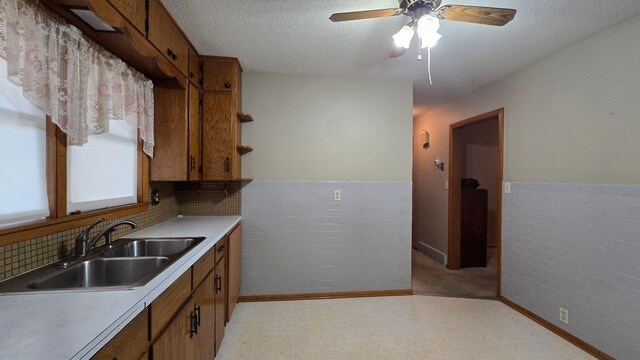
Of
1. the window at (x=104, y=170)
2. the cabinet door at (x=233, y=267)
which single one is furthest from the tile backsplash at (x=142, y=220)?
the cabinet door at (x=233, y=267)

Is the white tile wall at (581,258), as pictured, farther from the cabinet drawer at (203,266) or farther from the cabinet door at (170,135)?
the cabinet door at (170,135)

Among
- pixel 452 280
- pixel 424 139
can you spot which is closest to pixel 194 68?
pixel 424 139

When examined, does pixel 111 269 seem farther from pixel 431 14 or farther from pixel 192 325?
pixel 431 14

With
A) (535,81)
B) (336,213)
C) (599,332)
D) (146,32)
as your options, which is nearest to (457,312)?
(599,332)

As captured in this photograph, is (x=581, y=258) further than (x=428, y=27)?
Yes

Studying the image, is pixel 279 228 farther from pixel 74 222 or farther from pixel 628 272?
pixel 628 272

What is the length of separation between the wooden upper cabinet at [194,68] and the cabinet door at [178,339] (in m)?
1.68

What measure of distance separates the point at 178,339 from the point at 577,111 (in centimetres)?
299

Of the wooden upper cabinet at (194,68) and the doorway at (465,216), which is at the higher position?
the wooden upper cabinet at (194,68)

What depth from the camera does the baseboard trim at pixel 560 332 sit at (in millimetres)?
1711

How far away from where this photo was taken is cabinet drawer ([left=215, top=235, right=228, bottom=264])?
1691 mm

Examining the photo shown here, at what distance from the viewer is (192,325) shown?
124 cm

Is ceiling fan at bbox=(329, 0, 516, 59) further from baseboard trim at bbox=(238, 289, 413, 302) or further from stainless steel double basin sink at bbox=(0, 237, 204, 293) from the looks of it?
baseboard trim at bbox=(238, 289, 413, 302)

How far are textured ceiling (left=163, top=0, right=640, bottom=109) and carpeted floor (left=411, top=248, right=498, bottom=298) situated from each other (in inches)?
89.7
